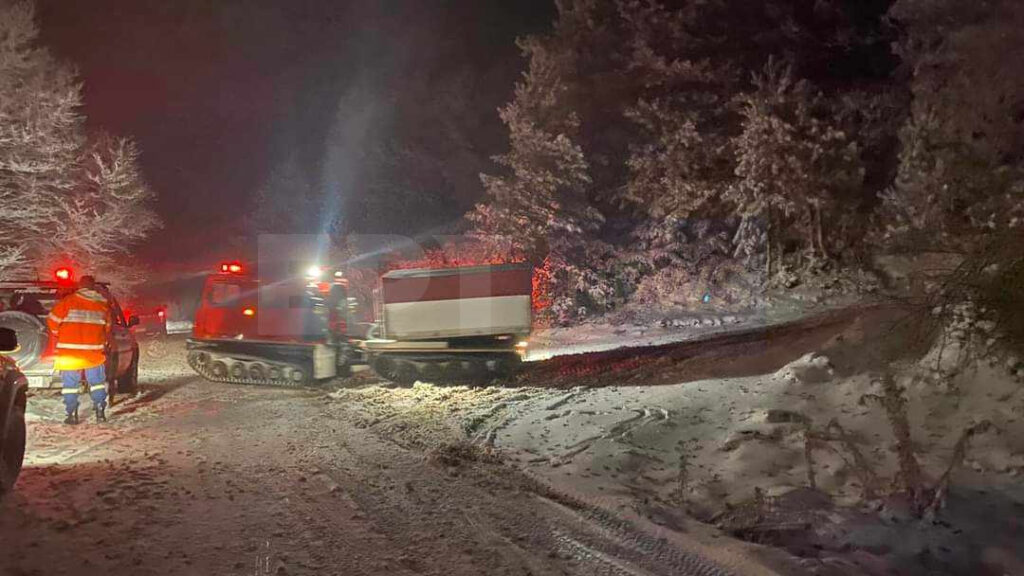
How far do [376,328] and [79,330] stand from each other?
4456 millimetres

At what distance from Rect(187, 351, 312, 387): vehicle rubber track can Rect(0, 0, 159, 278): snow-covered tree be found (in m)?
8.12

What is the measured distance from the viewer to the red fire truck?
38.4 feet

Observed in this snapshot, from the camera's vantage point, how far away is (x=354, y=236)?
31.5m

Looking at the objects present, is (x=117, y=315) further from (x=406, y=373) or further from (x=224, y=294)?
(x=406, y=373)

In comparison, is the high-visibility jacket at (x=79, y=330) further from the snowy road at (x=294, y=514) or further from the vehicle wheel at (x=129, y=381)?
the vehicle wheel at (x=129, y=381)

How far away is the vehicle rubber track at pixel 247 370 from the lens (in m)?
12.3

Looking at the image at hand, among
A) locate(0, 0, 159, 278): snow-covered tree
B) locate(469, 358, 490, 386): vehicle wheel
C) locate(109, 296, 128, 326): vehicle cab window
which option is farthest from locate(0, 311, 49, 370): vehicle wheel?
locate(0, 0, 159, 278): snow-covered tree

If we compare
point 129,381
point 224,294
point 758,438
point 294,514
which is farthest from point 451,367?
point 294,514

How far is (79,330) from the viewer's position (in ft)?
29.8

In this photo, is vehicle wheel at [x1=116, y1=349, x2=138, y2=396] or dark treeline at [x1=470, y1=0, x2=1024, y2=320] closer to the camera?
vehicle wheel at [x1=116, y1=349, x2=138, y2=396]

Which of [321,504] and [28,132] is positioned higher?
[28,132]

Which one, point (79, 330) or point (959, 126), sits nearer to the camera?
point (79, 330)

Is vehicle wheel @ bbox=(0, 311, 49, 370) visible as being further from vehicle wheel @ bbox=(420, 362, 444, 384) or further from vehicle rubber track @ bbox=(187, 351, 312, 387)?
vehicle wheel @ bbox=(420, 362, 444, 384)

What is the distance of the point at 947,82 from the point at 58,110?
63.5 ft
